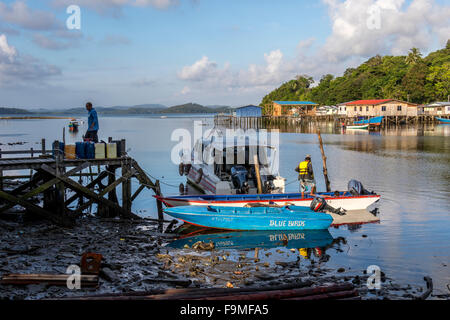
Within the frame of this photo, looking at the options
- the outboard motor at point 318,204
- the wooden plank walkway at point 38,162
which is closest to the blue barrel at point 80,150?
the wooden plank walkway at point 38,162

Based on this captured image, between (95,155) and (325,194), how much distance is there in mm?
9394

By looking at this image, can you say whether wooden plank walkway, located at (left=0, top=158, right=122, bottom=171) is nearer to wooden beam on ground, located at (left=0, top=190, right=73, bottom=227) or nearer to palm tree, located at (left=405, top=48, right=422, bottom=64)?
wooden beam on ground, located at (left=0, top=190, right=73, bottom=227)

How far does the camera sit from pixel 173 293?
7.90 metres

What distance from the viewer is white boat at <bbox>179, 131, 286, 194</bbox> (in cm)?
1906

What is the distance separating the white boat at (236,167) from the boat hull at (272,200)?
147cm

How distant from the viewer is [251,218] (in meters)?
15.1

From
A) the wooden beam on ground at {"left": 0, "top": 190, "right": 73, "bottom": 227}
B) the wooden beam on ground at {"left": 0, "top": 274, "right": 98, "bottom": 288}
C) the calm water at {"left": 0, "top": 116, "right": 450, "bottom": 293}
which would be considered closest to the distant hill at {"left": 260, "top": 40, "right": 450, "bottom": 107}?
the calm water at {"left": 0, "top": 116, "right": 450, "bottom": 293}

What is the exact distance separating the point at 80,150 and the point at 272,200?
7461mm

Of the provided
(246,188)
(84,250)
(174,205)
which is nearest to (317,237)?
(246,188)

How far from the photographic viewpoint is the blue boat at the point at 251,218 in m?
15.1

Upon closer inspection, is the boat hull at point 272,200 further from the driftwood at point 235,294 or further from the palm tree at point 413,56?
the palm tree at point 413,56

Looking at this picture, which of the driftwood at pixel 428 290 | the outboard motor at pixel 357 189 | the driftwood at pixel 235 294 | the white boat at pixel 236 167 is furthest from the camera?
the white boat at pixel 236 167

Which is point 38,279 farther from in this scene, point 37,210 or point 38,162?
point 38,162

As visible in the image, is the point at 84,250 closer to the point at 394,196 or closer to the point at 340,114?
the point at 394,196
